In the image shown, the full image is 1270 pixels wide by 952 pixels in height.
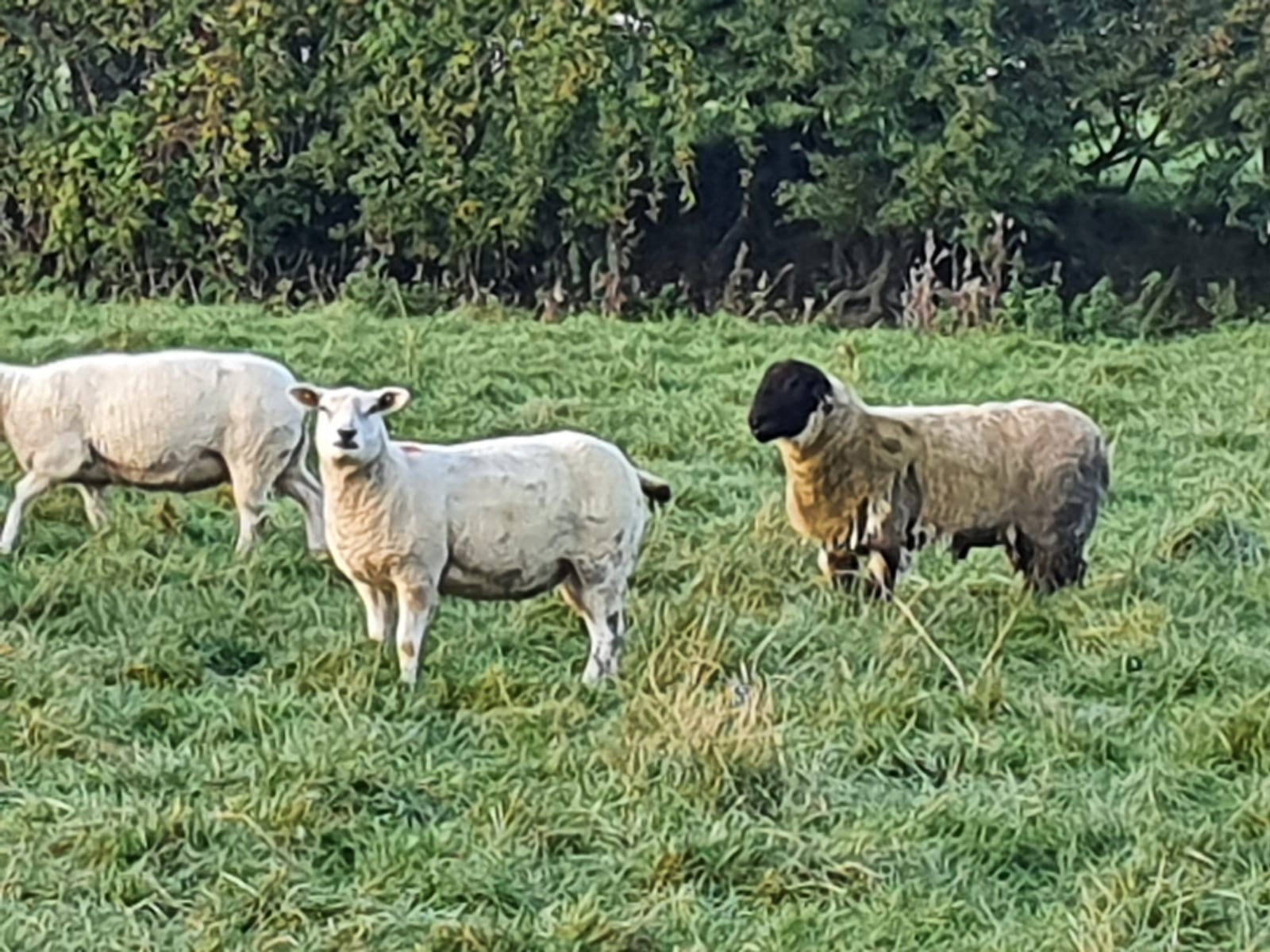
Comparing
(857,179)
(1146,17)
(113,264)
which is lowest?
(113,264)

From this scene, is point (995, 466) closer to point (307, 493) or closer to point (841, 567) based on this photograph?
point (841, 567)

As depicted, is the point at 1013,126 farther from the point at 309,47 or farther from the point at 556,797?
the point at 556,797

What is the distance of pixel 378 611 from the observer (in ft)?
21.7

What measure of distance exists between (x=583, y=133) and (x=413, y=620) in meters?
9.27

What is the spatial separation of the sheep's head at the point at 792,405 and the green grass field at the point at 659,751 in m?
0.55

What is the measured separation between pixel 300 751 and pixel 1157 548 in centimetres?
356

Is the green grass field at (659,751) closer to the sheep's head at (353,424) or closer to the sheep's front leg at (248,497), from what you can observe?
the sheep's front leg at (248,497)

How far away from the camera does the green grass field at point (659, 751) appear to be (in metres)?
4.93

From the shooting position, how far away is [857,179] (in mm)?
15203

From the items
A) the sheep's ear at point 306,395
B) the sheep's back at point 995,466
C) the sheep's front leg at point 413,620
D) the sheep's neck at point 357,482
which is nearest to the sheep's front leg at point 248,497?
the sheep's ear at point 306,395

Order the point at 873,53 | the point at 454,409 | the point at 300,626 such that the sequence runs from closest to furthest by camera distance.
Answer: the point at 300,626 < the point at 454,409 < the point at 873,53

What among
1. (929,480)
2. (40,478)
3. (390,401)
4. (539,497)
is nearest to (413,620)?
(539,497)

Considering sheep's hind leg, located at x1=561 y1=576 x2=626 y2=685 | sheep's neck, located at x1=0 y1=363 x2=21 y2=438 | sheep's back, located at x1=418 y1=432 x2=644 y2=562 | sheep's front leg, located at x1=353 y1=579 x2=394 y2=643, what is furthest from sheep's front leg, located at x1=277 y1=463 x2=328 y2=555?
sheep's hind leg, located at x1=561 y1=576 x2=626 y2=685

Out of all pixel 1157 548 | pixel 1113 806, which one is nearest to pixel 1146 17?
pixel 1157 548
